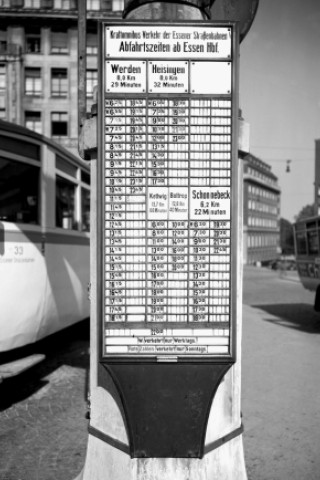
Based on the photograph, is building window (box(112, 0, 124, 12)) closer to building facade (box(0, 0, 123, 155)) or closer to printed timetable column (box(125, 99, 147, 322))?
building facade (box(0, 0, 123, 155))

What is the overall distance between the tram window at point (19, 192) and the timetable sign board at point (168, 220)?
2634mm

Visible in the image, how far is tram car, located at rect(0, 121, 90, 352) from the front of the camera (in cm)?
508

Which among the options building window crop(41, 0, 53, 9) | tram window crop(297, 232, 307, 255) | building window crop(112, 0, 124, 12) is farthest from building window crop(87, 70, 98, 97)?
tram window crop(297, 232, 307, 255)

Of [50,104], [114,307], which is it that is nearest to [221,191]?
[114,307]

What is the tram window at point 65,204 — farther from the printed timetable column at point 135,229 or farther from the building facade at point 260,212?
the building facade at point 260,212

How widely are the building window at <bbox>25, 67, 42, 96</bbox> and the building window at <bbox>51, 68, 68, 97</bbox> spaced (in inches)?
49.1

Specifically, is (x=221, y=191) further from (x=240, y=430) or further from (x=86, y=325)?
(x=86, y=325)

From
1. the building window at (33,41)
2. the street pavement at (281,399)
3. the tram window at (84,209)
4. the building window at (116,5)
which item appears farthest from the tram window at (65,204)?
the building window at (33,41)

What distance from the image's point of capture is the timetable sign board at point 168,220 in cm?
290

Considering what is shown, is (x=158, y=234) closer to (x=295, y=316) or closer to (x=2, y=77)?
(x=295, y=316)

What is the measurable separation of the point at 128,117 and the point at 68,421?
3458mm

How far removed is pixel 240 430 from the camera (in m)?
3.23

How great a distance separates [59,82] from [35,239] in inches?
1446

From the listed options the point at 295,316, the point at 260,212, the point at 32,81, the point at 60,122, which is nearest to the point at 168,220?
the point at 295,316
